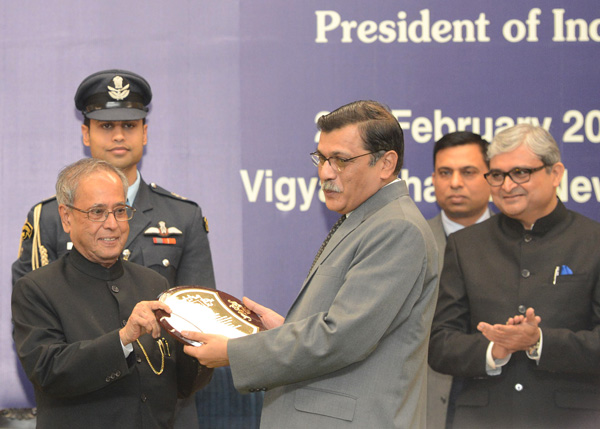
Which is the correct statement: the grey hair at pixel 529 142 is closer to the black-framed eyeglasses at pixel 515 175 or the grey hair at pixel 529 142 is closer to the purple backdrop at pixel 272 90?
the black-framed eyeglasses at pixel 515 175

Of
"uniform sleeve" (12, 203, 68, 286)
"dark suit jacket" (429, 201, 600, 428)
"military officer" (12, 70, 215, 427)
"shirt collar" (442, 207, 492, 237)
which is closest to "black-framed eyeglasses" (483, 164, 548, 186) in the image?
"dark suit jacket" (429, 201, 600, 428)

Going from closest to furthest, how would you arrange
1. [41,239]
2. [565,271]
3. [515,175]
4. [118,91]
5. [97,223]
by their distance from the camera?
1. [97,223]
2. [565,271]
3. [515,175]
4. [41,239]
5. [118,91]

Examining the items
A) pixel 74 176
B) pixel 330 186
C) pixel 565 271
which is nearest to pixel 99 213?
pixel 74 176

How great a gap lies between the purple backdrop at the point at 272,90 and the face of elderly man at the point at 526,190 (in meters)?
0.99

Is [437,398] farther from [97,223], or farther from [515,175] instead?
[97,223]

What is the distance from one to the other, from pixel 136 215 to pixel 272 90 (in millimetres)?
1043

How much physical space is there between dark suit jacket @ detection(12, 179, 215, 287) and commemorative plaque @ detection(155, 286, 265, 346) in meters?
0.82

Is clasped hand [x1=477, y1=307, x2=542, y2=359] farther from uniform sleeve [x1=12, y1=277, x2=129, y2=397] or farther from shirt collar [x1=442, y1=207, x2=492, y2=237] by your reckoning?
uniform sleeve [x1=12, y1=277, x2=129, y2=397]

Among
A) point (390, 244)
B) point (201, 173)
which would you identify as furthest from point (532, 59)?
point (390, 244)

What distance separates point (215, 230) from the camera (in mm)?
4074

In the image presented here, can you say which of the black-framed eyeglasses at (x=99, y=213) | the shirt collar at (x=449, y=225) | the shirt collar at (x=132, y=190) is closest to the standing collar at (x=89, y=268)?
the black-framed eyeglasses at (x=99, y=213)

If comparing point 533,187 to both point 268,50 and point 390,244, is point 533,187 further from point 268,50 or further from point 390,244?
point 268,50

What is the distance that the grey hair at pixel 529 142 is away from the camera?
3.16 metres

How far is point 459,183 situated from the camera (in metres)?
3.81
